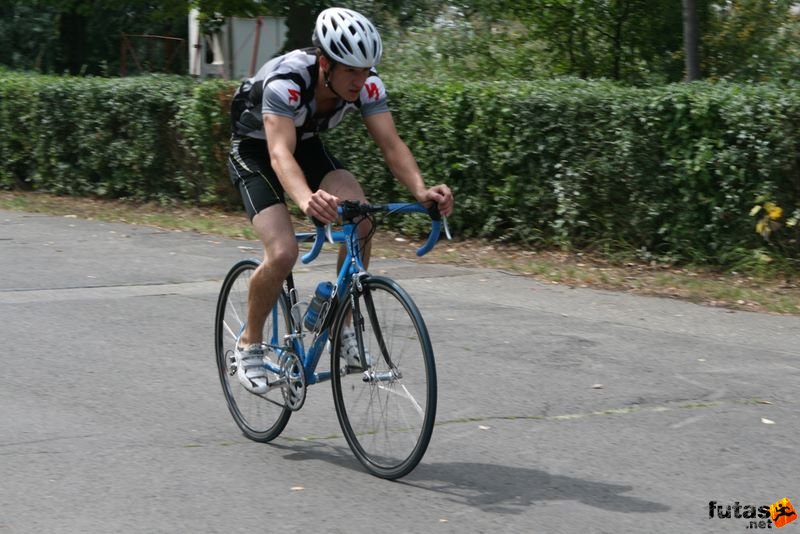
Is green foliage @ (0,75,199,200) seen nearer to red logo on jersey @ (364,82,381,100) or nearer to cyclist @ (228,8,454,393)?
cyclist @ (228,8,454,393)

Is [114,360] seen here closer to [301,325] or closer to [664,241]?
[301,325]

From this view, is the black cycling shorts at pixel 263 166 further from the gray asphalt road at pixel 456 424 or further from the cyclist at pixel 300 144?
the gray asphalt road at pixel 456 424

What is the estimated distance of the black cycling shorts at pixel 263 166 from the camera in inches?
214

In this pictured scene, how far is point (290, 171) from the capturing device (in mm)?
5020

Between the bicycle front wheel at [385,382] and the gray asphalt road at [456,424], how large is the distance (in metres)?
0.14

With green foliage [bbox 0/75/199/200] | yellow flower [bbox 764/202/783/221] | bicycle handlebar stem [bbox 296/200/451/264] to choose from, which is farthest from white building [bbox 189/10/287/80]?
bicycle handlebar stem [bbox 296/200/451/264]

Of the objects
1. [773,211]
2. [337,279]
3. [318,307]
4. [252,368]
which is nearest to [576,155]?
[773,211]

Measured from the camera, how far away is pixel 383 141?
5438 mm

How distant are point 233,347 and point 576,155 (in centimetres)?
551

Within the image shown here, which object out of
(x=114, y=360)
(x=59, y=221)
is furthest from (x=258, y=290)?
(x=59, y=221)

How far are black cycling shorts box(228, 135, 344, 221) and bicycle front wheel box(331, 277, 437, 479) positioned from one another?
0.71 meters

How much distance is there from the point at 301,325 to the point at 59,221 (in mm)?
8702

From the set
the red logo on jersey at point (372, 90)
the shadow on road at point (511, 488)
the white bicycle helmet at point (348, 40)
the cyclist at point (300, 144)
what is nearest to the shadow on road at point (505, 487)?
the shadow on road at point (511, 488)

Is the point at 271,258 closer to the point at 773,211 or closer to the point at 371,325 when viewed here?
the point at 371,325
